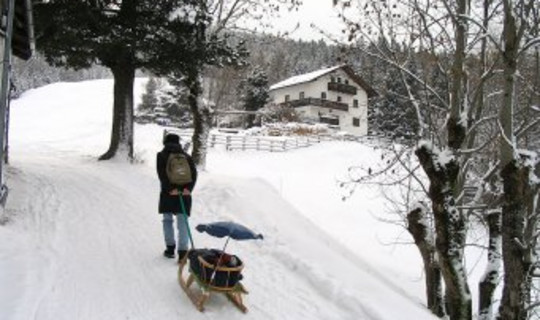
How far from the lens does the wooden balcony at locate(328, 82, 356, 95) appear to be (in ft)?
212

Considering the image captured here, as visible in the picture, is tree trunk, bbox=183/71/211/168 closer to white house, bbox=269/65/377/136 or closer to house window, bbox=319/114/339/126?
white house, bbox=269/65/377/136

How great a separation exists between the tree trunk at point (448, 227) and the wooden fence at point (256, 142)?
31.5 metres

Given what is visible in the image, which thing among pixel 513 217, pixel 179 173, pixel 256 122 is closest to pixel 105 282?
pixel 179 173

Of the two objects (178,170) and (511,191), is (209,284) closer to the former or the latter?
(178,170)

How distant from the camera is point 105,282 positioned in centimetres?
763

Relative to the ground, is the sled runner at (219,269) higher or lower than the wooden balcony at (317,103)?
lower

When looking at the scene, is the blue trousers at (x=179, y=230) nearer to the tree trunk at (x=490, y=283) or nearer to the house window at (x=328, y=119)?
the tree trunk at (x=490, y=283)

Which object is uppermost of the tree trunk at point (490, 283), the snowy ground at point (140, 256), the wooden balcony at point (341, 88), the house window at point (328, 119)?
the wooden balcony at point (341, 88)

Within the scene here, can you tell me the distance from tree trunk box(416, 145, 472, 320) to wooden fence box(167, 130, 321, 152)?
3151 centimetres

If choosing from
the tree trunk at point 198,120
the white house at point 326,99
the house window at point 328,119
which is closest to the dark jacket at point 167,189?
the tree trunk at point 198,120

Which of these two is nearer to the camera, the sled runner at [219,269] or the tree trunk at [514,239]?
the sled runner at [219,269]

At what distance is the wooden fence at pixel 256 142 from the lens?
4150cm

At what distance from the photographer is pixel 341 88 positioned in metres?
65.6

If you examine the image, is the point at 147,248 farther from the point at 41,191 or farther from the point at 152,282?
the point at 41,191
